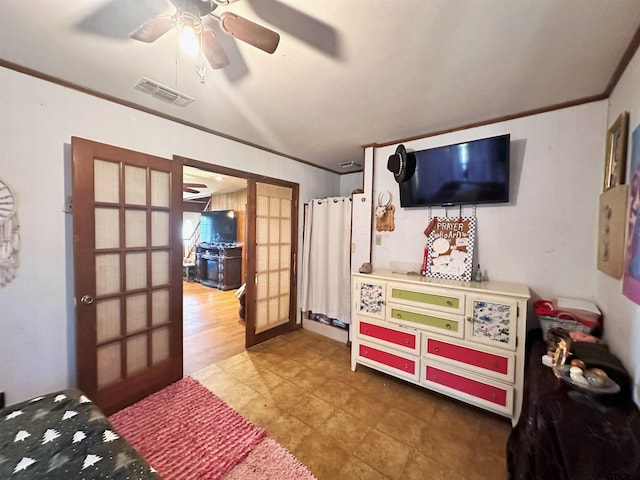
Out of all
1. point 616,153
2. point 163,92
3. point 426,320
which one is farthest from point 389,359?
point 163,92

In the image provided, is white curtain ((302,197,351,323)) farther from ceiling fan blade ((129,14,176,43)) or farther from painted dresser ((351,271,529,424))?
ceiling fan blade ((129,14,176,43))

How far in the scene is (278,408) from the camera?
78.6 inches

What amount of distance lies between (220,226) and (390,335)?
534cm

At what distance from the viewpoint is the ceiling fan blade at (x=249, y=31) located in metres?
1.01

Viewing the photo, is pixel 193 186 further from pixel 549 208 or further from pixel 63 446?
pixel 549 208

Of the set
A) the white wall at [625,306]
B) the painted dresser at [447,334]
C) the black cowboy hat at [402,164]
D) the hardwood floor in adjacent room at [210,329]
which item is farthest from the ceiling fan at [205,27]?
the hardwood floor in adjacent room at [210,329]

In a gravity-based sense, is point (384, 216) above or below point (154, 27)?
below

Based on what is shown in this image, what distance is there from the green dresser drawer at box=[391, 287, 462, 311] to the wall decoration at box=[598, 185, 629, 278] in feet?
2.82

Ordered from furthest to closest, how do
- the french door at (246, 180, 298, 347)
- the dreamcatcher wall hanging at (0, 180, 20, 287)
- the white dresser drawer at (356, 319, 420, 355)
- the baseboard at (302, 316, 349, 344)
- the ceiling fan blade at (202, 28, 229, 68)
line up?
1. the baseboard at (302, 316, 349, 344)
2. the french door at (246, 180, 298, 347)
3. the white dresser drawer at (356, 319, 420, 355)
4. the dreamcatcher wall hanging at (0, 180, 20, 287)
5. the ceiling fan blade at (202, 28, 229, 68)

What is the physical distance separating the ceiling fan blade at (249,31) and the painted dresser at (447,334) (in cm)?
193

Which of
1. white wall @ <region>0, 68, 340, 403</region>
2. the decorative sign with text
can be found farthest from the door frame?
the decorative sign with text

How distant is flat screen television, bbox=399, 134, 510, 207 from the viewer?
6.83 feet

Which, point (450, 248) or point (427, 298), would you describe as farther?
point (450, 248)

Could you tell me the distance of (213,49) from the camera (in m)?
1.17
